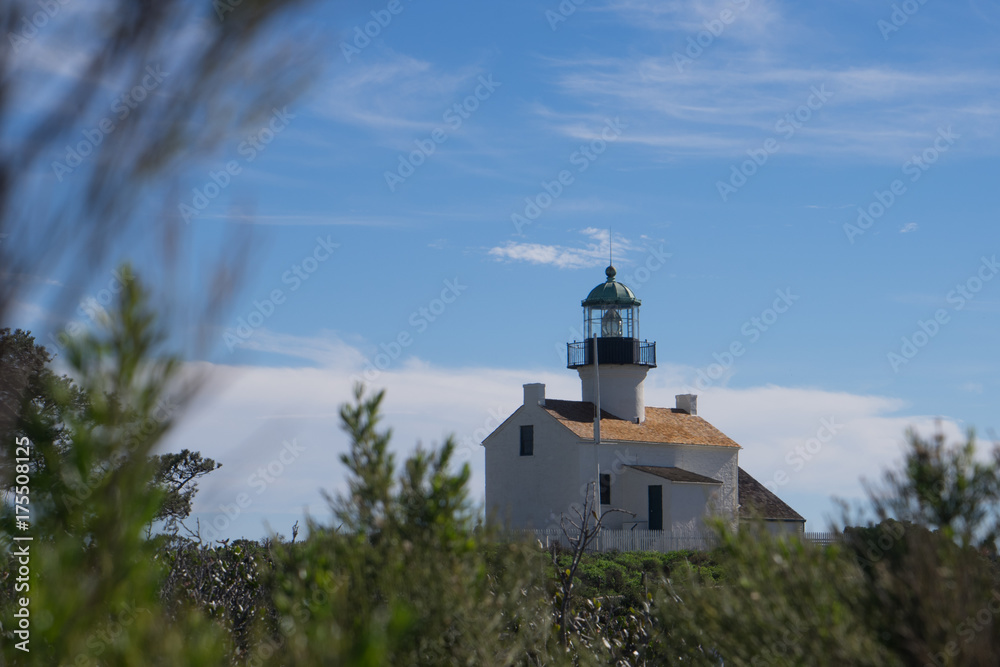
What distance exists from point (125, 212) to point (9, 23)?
72 cm

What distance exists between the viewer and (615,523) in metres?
38.4

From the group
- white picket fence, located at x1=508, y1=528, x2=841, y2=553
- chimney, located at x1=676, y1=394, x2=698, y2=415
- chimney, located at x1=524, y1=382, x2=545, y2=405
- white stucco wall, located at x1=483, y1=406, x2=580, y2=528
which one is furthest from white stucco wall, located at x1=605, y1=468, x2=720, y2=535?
chimney, located at x1=676, y1=394, x2=698, y2=415

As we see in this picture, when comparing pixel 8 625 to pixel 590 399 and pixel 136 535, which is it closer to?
pixel 136 535

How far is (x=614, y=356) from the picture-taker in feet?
135

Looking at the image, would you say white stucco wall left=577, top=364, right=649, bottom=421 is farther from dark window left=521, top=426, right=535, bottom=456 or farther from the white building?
dark window left=521, top=426, right=535, bottom=456

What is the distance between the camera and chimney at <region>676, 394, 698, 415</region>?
4594cm

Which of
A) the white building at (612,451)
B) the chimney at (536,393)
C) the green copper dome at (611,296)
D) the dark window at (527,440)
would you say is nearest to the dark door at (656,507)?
the white building at (612,451)

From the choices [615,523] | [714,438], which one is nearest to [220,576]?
[615,523]

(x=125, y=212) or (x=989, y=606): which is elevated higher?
(x=125, y=212)

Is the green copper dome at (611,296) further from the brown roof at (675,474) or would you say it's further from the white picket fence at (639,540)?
the white picket fence at (639,540)

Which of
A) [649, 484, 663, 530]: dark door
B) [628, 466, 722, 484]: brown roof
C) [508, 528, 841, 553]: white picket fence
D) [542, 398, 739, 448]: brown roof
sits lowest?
[508, 528, 841, 553]: white picket fence

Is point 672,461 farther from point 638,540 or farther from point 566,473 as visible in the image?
point 638,540

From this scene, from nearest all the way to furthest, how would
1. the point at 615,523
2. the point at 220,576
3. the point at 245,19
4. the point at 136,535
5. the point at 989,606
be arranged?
1. the point at 136,535
2. the point at 245,19
3. the point at 989,606
4. the point at 220,576
5. the point at 615,523

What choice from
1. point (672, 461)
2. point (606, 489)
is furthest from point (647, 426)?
point (606, 489)
